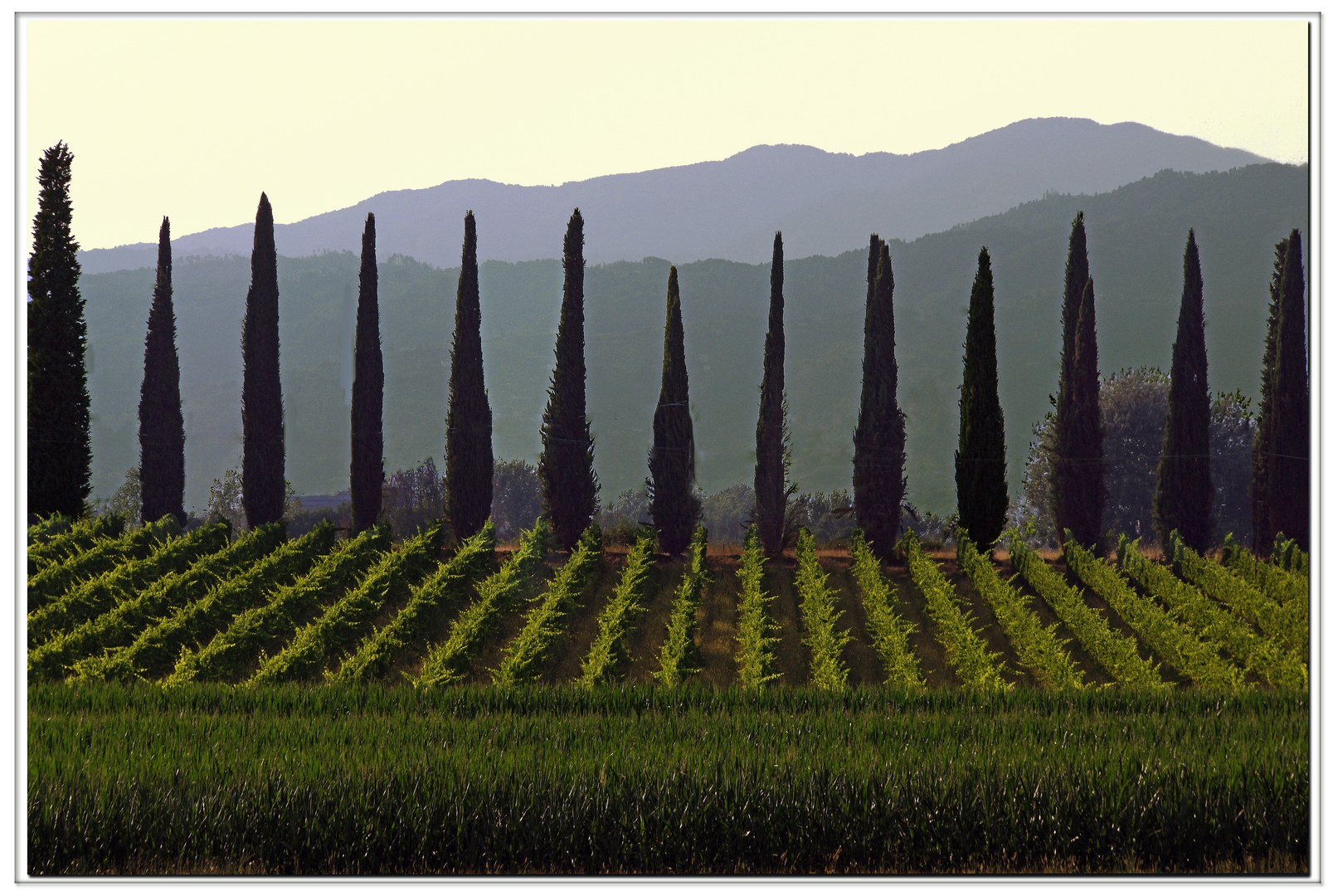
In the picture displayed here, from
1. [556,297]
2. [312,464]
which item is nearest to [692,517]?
[312,464]

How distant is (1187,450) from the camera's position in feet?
77.6

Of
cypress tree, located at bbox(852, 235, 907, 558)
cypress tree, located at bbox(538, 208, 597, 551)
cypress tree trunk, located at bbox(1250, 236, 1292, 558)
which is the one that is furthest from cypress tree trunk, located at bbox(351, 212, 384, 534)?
cypress tree trunk, located at bbox(1250, 236, 1292, 558)

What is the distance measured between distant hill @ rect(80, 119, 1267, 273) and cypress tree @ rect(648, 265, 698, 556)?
41.1 m

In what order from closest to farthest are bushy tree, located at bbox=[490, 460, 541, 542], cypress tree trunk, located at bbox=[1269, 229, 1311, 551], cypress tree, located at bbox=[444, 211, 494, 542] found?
cypress tree trunk, located at bbox=[1269, 229, 1311, 551], cypress tree, located at bbox=[444, 211, 494, 542], bushy tree, located at bbox=[490, 460, 541, 542]

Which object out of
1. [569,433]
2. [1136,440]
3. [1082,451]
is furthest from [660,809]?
[1136,440]

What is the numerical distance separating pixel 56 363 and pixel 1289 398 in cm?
2429

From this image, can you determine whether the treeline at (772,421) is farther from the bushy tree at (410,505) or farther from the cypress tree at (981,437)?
the bushy tree at (410,505)

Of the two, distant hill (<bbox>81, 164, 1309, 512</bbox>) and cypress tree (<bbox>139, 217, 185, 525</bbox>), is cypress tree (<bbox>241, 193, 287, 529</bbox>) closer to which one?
cypress tree (<bbox>139, 217, 185, 525</bbox>)

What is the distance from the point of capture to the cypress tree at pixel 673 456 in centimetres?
2480

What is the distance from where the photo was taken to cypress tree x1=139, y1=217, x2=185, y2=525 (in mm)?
25078

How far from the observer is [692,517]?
25.0 meters

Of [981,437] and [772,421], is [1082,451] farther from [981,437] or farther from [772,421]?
[772,421]

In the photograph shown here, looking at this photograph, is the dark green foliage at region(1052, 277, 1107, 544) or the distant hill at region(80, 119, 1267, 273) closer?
the dark green foliage at region(1052, 277, 1107, 544)

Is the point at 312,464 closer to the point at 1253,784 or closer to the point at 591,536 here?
the point at 591,536
